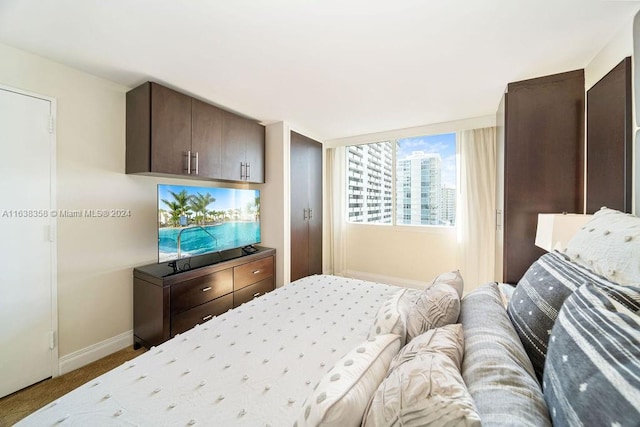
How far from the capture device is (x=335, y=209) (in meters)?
4.36

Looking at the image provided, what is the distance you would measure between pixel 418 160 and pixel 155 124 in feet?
11.2

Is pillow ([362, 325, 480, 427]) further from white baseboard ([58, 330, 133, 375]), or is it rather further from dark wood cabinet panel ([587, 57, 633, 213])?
white baseboard ([58, 330, 133, 375])

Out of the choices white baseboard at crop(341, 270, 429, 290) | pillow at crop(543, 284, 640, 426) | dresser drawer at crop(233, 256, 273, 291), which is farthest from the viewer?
white baseboard at crop(341, 270, 429, 290)

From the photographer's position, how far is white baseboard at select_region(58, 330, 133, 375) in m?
1.97

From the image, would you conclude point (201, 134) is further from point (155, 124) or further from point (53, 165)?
point (53, 165)

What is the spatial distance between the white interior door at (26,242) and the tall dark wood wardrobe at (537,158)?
3838mm

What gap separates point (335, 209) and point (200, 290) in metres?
2.60

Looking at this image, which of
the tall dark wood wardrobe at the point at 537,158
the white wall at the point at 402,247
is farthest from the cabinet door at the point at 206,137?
the tall dark wood wardrobe at the point at 537,158

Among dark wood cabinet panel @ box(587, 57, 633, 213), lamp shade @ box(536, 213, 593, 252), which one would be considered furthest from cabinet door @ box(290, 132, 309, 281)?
dark wood cabinet panel @ box(587, 57, 633, 213)

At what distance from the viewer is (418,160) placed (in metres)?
3.77

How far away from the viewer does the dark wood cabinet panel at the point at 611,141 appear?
4.77ft

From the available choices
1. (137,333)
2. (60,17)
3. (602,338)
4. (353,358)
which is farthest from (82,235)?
(602,338)

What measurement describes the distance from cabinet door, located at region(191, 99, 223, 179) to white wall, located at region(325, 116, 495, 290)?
2037mm

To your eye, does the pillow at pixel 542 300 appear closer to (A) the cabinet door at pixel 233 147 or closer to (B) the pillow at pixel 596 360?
(B) the pillow at pixel 596 360
